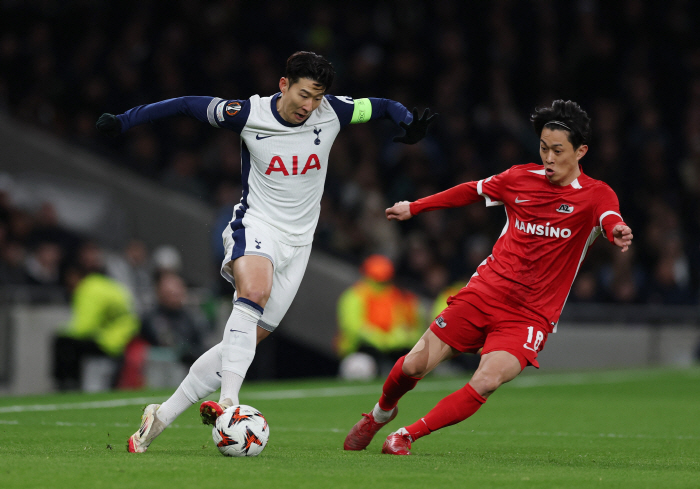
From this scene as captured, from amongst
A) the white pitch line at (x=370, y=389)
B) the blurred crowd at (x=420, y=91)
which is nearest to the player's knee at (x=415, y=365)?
the white pitch line at (x=370, y=389)

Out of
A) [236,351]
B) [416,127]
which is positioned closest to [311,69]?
[416,127]

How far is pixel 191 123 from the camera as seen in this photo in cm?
1684

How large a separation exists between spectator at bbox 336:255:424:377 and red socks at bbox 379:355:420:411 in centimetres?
779

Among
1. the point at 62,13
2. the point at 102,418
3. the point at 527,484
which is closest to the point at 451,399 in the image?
the point at 527,484

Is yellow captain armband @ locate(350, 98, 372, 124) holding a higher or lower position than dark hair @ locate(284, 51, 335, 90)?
lower

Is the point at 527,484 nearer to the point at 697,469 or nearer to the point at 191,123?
the point at 697,469

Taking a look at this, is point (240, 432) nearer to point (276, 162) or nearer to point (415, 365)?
point (415, 365)

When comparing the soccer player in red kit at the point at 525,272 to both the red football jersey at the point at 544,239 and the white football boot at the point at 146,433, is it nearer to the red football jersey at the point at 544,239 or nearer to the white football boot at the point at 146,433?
the red football jersey at the point at 544,239

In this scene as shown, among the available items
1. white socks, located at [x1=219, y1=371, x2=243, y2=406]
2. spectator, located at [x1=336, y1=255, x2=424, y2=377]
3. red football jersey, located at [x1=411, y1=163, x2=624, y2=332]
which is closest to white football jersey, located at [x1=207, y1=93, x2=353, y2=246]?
red football jersey, located at [x1=411, y1=163, x2=624, y2=332]

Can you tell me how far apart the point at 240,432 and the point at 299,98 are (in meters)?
1.80

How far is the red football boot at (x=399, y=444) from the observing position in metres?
5.61

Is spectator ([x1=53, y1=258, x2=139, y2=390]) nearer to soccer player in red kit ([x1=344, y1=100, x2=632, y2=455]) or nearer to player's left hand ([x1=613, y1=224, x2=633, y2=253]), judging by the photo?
soccer player in red kit ([x1=344, y1=100, x2=632, y2=455])

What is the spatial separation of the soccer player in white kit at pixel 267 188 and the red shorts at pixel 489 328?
88cm

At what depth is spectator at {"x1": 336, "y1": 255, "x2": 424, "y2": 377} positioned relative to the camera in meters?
13.8
